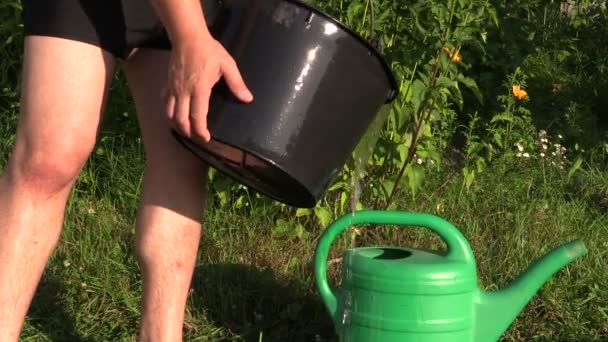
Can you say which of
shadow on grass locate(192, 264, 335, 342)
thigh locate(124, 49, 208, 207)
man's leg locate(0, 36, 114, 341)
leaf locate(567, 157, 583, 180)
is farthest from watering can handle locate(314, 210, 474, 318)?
leaf locate(567, 157, 583, 180)

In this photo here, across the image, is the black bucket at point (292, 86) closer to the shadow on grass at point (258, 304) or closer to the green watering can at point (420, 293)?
the green watering can at point (420, 293)

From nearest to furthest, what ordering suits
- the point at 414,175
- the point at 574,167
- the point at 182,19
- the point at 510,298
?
the point at 182,19
the point at 510,298
the point at 414,175
the point at 574,167

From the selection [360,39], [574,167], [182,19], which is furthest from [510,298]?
[574,167]

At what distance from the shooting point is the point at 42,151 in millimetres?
1956

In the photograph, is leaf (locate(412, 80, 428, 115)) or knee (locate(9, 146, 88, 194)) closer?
knee (locate(9, 146, 88, 194))

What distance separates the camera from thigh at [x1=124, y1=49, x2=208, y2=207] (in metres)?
2.15

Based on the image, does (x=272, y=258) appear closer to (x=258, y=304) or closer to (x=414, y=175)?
(x=258, y=304)

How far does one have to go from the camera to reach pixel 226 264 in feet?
9.69

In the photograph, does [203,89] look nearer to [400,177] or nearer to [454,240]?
[454,240]

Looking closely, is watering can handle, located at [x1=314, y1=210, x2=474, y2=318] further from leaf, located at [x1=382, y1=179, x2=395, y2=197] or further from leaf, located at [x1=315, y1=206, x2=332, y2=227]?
leaf, located at [x1=382, y1=179, x2=395, y2=197]

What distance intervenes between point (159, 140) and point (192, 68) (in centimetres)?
34

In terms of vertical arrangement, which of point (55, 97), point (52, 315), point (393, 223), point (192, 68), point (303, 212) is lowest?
point (52, 315)

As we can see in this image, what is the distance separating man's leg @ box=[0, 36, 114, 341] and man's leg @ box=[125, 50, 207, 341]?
13 cm

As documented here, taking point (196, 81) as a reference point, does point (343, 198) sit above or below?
below
